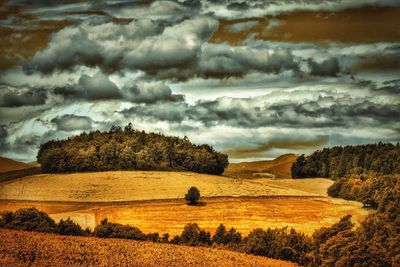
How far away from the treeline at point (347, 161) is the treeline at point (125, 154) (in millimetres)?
28560

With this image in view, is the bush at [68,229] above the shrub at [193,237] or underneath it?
above

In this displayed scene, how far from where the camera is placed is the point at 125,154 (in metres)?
119

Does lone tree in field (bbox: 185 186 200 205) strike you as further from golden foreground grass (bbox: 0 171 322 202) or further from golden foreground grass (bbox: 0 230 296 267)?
golden foreground grass (bbox: 0 230 296 267)

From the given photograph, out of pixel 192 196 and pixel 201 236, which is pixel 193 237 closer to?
pixel 201 236

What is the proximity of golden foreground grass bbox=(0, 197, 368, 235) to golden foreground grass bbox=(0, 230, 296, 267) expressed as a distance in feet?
83.4

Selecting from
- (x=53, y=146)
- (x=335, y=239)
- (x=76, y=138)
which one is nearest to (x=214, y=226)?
(x=335, y=239)

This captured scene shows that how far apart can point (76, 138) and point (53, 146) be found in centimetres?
1249

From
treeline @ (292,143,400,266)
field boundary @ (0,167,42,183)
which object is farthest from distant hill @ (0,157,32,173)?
treeline @ (292,143,400,266)

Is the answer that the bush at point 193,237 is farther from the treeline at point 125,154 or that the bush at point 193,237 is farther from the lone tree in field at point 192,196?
the treeline at point 125,154

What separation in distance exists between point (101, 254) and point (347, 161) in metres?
117

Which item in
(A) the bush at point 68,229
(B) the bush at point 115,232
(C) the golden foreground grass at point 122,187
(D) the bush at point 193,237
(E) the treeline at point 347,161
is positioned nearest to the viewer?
(B) the bush at point 115,232

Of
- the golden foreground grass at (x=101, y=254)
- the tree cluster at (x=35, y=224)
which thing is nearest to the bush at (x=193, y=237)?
the golden foreground grass at (x=101, y=254)

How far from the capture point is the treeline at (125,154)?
111812 millimetres

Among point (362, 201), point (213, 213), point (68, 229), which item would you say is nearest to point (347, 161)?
point (362, 201)
